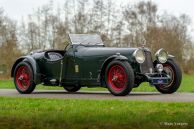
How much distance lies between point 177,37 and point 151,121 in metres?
52.0

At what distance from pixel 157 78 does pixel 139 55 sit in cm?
80

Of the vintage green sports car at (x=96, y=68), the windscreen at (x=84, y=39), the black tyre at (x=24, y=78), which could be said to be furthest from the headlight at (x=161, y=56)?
the black tyre at (x=24, y=78)

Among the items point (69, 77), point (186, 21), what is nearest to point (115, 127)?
point (69, 77)

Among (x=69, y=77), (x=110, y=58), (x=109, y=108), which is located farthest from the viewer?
(x=69, y=77)

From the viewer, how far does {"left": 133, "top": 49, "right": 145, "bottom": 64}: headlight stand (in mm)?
14805

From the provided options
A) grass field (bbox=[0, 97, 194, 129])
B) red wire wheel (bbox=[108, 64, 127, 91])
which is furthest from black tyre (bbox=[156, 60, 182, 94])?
grass field (bbox=[0, 97, 194, 129])

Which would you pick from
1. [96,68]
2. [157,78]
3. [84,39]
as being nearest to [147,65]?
[157,78]

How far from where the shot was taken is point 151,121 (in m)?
7.76

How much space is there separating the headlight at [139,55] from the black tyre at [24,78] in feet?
12.0

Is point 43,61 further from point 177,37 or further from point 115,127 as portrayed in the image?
point 177,37

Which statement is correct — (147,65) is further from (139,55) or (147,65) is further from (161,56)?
(161,56)

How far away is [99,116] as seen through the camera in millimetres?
8414

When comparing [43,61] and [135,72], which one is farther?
[43,61]

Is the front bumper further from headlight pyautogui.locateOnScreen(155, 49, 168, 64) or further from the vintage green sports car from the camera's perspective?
headlight pyautogui.locateOnScreen(155, 49, 168, 64)
